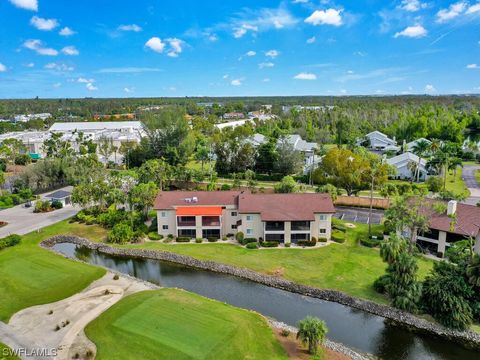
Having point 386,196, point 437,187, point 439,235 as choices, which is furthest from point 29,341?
point 437,187

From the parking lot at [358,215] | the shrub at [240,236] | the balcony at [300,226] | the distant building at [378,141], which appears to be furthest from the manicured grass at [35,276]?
the distant building at [378,141]

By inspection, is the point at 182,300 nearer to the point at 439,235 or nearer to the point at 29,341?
the point at 29,341

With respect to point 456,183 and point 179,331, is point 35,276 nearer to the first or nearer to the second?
point 179,331

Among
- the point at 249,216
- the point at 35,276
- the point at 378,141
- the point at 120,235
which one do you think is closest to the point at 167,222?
the point at 120,235

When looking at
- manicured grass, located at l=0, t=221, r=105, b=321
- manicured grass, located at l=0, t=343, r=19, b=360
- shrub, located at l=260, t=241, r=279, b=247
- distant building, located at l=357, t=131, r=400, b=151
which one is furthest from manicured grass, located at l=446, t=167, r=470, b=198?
manicured grass, located at l=0, t=343, r=19, b=360

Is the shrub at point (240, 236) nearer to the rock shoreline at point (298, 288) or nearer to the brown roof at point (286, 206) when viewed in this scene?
the brown roof at point (286, 206)

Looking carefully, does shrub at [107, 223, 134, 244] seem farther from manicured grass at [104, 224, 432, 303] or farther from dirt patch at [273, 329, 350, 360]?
dirt patch at [273, 329, 350, 360]
